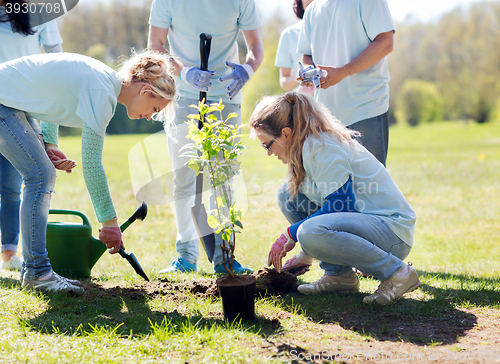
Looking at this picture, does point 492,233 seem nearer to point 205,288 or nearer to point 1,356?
point 205,288

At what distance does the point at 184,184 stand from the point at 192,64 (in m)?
0.88

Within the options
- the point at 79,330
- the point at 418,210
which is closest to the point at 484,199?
the point at 418,210

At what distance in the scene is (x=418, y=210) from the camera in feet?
19.1

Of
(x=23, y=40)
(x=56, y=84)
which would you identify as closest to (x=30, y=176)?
(x=56, y=84)

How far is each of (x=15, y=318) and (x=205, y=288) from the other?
3.28 feet

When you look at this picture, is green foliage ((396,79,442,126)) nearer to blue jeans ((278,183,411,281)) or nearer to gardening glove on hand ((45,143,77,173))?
blue jeans ((278,183,411,281))

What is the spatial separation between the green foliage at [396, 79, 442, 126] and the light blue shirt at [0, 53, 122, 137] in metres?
38.7

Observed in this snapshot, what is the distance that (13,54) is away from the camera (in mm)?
3252

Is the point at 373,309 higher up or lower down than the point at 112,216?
lower down

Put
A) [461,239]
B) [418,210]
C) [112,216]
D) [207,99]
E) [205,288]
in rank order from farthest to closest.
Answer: [418,210], [461,239], [207,99], [205,288], [112,216]

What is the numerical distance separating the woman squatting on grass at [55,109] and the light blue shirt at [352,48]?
46.5 inches

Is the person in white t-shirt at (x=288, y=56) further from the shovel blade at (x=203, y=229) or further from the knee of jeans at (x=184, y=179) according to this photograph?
the shovel blade at (x=203, y=229)

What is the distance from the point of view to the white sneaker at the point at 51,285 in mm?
2660

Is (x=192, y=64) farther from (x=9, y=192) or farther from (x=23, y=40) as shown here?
(x=9, y=192)
